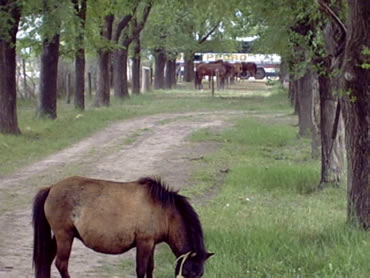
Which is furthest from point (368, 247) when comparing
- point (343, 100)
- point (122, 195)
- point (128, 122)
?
point (128, 122)

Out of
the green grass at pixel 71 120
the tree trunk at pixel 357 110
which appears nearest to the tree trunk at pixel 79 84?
the green grass at pixel 71 120

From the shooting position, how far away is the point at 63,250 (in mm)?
6398

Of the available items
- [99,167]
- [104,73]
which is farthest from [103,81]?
[99,167]

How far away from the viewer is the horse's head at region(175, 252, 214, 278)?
6.25 meters

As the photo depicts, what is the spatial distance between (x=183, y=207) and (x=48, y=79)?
707 inches

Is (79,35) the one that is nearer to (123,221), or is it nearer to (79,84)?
(79,84)

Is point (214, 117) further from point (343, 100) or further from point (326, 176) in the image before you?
point (343, 100)

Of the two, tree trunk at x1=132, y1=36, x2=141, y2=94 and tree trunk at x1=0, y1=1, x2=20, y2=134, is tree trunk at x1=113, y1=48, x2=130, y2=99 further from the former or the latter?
tree trunk at x1=0, y1=1, x2=20, y2=134

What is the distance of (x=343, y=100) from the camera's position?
29.0 feet

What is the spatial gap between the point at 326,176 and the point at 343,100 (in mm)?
3864

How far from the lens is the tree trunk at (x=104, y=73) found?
3127 centimetres

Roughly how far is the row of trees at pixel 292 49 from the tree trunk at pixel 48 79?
0.10 feet

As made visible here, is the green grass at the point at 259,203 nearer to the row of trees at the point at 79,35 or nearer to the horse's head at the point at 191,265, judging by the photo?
the horse's head at the point at 191,265

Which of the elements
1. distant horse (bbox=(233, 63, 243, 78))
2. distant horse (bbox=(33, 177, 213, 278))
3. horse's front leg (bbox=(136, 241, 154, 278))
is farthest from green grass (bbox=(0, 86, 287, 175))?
distant horse (bbox=(233, 63, 243, 78))
